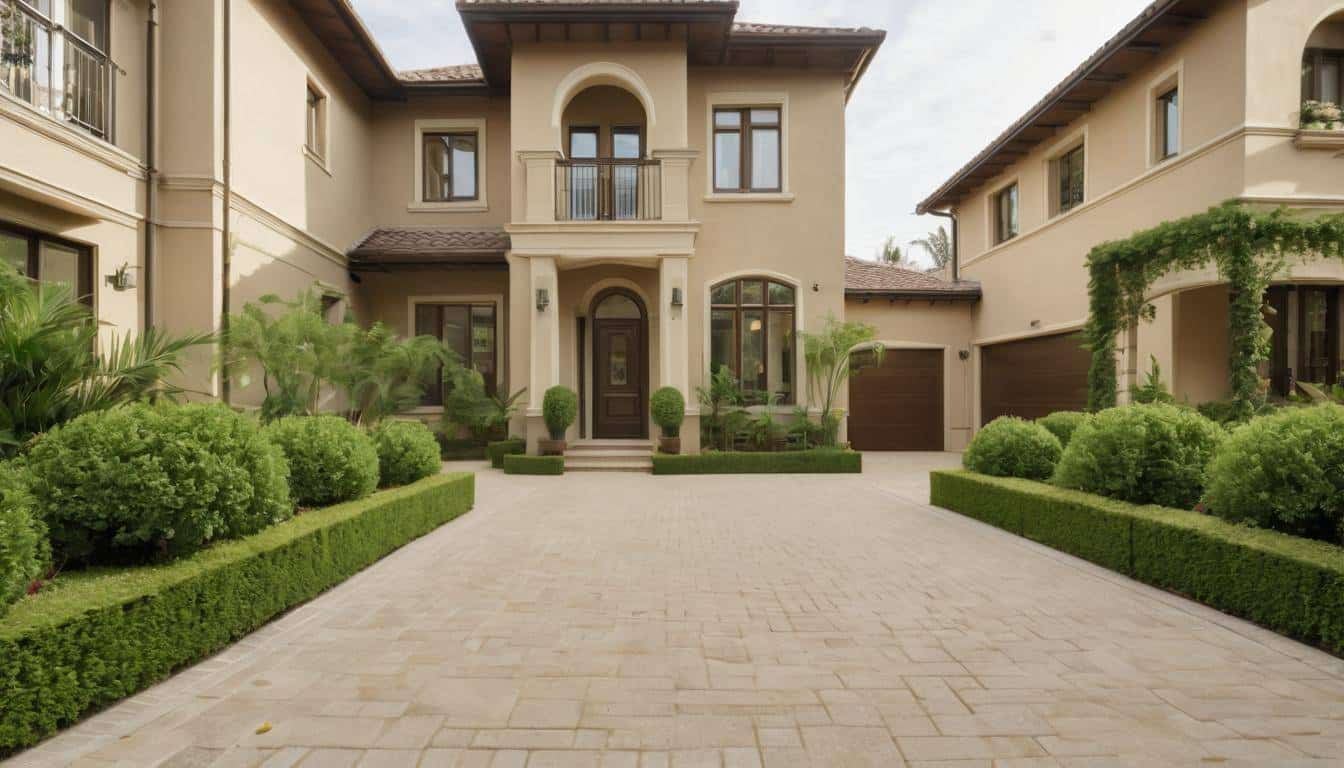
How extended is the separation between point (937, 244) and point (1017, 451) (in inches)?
1149

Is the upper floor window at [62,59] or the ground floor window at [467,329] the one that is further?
the ground floor window at [467,329]

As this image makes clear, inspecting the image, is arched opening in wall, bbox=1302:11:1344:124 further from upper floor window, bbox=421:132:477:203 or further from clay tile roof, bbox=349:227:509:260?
upper floor window, bbox=421:132:477:203

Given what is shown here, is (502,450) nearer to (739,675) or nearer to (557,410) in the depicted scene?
(557,410)

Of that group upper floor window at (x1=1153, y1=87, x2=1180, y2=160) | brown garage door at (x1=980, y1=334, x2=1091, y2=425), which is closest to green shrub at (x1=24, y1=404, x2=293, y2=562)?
brown garage door at (x1=980, y1=334, x2=1091, y2=425)

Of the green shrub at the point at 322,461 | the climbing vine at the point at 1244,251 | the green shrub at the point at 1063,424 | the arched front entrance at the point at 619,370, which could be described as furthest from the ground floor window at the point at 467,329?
the climbing vine at the point at 1244,251

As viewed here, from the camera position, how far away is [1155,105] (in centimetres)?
1092

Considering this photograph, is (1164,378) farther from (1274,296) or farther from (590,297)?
(590,297)

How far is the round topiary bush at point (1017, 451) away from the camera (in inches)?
295

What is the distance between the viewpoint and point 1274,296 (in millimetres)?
10031

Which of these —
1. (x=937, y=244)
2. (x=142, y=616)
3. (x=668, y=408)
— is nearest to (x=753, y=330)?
(x=668, y=408)

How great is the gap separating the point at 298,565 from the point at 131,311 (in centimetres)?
687

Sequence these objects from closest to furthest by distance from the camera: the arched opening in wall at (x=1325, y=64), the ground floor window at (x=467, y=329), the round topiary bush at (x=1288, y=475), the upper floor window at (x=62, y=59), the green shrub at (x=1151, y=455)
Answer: the round topiary bush at (x=1288, y=475) → the green shrub at (x=1151, y=455) → the upper floor window at (x=62, y=59) → the arched opening in wall at (x=1325, y=64) → the ground floor window at (x=467, y=329)

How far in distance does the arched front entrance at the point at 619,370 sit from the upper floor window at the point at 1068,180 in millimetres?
8874

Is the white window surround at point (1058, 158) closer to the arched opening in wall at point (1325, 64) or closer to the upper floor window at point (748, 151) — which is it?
the arched opening in wall at point (1325, 64)
